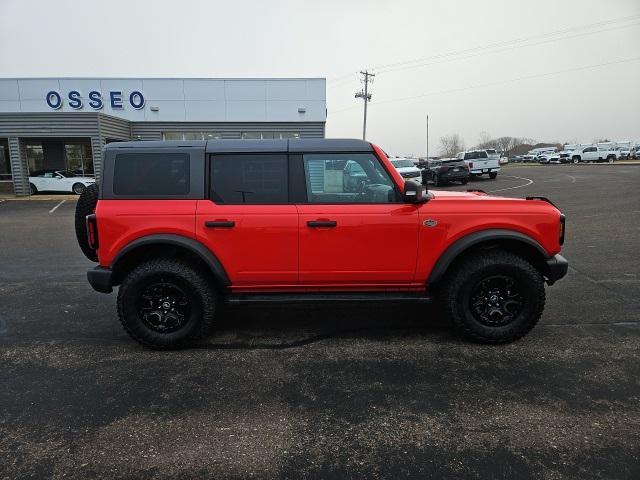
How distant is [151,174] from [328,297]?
6.39 feet

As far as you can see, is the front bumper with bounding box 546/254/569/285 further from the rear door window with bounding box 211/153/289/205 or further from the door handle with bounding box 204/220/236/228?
the door handle with bounding box 204/220/236/228

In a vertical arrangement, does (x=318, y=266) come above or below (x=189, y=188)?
below

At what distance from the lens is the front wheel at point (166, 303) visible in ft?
13.0

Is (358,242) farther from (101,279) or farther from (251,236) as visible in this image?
(101,279)

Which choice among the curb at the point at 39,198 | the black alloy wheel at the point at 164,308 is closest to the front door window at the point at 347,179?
the black alloy wheel at the point at 164,308

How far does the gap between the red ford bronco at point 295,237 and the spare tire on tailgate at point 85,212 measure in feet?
0.95

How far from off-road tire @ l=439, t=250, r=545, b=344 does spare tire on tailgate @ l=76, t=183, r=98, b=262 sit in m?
3.41

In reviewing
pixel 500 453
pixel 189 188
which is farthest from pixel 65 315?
pixel 500 453

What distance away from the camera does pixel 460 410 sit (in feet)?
10.1

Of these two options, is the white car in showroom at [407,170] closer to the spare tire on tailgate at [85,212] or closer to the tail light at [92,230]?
the spare tire on tailgate at [85,212]

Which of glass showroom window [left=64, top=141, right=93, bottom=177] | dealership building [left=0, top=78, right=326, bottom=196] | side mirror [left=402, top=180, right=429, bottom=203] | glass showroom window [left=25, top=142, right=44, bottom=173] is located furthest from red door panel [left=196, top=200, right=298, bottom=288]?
glass showroom window [left=25, top=142, right=44, bottom=173]

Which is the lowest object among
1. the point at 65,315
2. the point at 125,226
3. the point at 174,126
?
the point at 65,315

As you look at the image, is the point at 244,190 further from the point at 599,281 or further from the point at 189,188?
the point at 599,281

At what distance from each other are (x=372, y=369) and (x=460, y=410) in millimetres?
816
